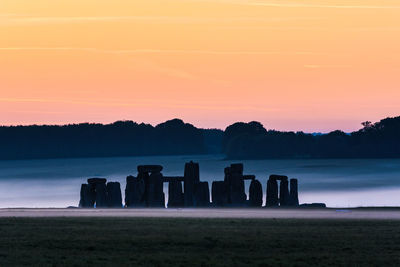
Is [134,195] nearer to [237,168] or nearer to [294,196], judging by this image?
[237,168]

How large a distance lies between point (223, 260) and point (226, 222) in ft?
23.7

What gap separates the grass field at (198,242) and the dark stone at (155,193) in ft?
29.4

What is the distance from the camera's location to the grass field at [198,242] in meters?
19.9

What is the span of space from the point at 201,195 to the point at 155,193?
172 centimetres

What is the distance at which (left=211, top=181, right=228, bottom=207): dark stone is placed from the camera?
37375 mm

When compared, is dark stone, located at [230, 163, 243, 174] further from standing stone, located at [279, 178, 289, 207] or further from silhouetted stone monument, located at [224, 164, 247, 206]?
standing stone, located at [279, 178, 289, 207]

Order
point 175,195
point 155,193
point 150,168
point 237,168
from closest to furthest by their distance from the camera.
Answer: point 155,193
point 175,195
point 150,168
point 237,168

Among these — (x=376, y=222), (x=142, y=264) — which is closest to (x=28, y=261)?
(x=142, y=264)

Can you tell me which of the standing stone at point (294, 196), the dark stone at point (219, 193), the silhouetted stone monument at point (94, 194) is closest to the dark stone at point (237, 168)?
the dark stone at point (219, 193)

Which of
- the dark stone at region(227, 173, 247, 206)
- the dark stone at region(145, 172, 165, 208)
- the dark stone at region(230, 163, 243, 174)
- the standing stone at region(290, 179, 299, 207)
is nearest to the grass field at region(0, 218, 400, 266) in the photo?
the dark stone at region(145, 172, 165, 208)

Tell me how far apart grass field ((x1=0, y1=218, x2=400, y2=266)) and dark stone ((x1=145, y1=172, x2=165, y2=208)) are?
8.97 m

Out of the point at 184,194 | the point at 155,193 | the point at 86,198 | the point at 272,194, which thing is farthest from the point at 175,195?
the point at 272,194

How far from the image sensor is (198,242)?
22531mm

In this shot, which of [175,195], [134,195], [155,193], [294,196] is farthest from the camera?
[294,196]
